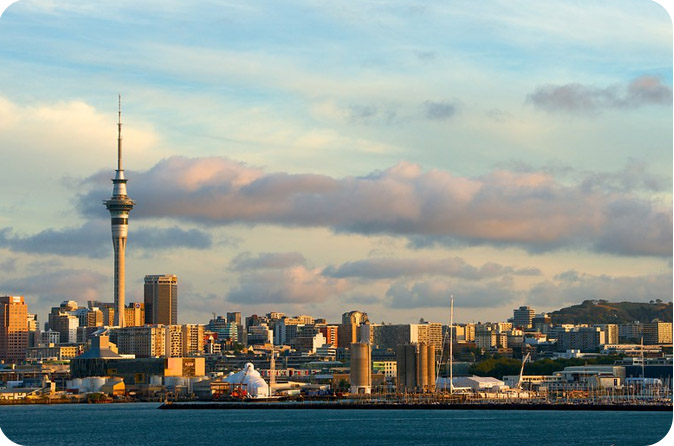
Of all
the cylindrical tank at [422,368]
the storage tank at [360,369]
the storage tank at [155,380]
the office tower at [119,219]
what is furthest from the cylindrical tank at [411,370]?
the office tower at [119,219]

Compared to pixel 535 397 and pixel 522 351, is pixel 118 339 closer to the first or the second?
pixel 522 351

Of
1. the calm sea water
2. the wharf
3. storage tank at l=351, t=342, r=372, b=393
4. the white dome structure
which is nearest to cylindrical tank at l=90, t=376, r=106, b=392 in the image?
the white dome structure

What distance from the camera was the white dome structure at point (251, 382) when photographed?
423 feet

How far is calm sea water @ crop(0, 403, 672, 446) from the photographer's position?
7038cm

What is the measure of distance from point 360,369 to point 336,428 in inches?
2006

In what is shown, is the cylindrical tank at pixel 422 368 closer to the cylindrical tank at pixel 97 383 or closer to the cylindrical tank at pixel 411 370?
the cylindrical tank at pixel 411 370

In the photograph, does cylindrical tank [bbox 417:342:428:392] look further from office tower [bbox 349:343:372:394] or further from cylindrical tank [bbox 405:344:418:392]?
office tower [bbox 349:343:372:394]

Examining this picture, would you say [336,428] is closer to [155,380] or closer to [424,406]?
[424,406]

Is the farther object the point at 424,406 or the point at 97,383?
the point at 97,383

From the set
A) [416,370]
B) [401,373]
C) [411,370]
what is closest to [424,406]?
[416,370]

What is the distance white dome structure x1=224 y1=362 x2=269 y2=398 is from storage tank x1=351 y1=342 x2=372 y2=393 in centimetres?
799

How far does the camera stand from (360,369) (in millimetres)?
131250

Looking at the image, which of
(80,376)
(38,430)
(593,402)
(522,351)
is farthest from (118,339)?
(38,430)

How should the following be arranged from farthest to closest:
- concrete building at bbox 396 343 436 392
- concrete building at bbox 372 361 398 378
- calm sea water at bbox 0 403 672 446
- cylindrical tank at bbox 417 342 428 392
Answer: concrete building at bbox 372 361 398 378 < concrete building at bbox 396 343 436 392 < cylindrical tank at bbox 417 342 428 392 < calm sea water at bbox 0 403 672 446
